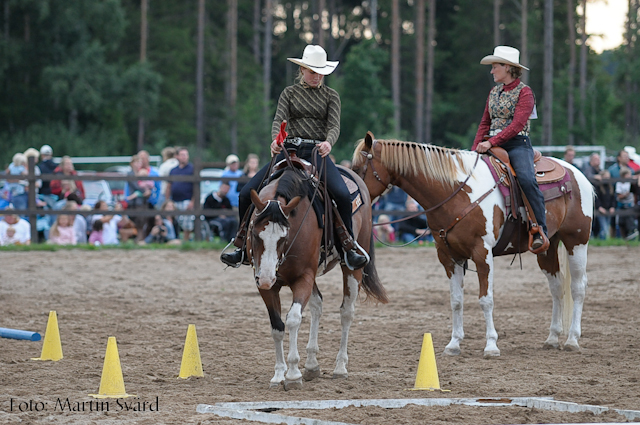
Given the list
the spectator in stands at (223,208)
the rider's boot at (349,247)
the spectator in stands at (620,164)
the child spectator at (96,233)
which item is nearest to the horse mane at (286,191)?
the rider's boot at (349,247)

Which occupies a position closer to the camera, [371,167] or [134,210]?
[371,167]

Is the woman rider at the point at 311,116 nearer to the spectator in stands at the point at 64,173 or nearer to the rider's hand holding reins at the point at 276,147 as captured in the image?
the rider's hand holding reins at the point at 276,147

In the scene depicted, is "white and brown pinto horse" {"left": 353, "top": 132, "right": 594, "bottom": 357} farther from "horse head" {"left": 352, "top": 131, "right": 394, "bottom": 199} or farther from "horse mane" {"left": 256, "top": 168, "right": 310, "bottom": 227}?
"horse mane" {"left": 256, "top": 168, "right": 310, "bottom": 227}

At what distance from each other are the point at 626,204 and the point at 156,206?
34.9 feet

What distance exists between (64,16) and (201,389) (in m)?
35.5

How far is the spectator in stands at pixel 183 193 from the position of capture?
17703 mm

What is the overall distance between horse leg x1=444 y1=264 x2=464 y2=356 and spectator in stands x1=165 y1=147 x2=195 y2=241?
1024 cm

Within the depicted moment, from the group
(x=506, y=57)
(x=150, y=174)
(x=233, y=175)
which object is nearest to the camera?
(x=506, y=57)

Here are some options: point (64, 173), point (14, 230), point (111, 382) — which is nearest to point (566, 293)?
point (111, 382)

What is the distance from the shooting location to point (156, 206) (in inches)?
717

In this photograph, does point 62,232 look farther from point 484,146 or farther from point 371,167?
point 484,146

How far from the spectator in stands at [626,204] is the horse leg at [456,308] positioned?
11.4m

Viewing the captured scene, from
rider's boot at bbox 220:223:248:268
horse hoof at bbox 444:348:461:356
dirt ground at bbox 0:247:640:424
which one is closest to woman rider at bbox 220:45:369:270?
rider's boot at bbox 220:223:248:268

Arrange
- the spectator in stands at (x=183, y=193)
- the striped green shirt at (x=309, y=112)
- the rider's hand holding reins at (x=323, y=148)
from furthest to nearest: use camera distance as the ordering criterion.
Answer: the spectator in stands at (x=183, y=193) → the striped green shirt at (x=309, y=112) → the rider's hand holding reins at (x=323, y=148)
